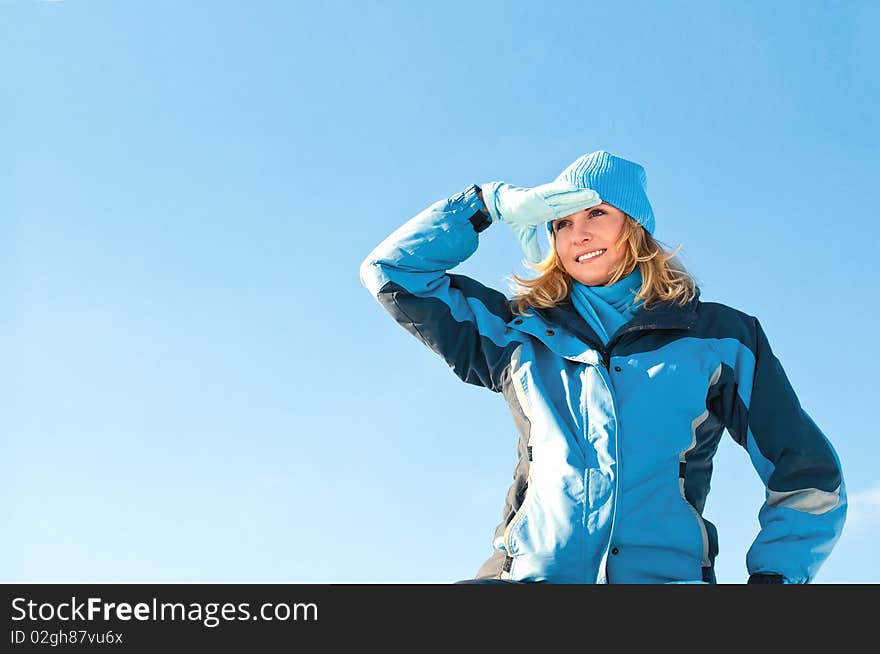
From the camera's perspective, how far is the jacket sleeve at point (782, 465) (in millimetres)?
4117

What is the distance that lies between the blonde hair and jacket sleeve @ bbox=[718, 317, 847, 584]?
0.42m

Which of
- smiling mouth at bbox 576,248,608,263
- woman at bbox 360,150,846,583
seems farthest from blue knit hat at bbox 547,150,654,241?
smiling mouth at bbox 576,248,608,263

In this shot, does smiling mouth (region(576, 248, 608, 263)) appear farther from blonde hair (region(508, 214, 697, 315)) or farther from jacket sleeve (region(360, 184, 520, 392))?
jacket sleeve (region(360, 184, 520, 392))

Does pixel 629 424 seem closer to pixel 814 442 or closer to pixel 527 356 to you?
pixel 527 356

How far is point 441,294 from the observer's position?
4.73 m

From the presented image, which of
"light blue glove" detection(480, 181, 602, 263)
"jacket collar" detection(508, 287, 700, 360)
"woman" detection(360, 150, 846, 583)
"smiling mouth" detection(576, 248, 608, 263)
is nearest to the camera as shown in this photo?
"woman" detection(360, 150, 846, 583)

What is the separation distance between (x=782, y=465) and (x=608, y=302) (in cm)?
109

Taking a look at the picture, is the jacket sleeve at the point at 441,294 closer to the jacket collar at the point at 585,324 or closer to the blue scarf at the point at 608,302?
the jacket collar at the point at 585,324

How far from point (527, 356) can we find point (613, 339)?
40 centimetres

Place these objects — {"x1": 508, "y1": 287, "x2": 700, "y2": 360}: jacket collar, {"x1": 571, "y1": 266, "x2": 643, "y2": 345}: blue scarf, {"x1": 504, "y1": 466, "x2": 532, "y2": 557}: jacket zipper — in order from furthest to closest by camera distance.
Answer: {"x1": 571, "y1": 266, "x2": 643, "y2": 345}: blue scarf < {"x1": 508, "y1": 287, "x2": 700, "y2": 360}: jacket collar < {"x1": 504, "y1": 466, "x2": 532, "y2": 557}: jacket zipper

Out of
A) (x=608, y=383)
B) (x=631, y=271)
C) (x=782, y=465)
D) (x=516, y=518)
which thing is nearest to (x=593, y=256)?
(x=631, y=271)

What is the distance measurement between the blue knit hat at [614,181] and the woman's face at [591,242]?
0.07 m

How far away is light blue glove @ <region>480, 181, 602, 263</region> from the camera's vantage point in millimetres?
4652

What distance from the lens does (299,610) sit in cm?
285
